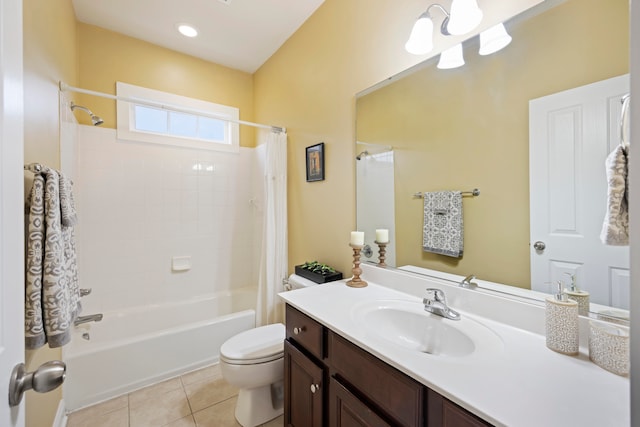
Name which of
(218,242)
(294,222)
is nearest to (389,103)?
(294,222)

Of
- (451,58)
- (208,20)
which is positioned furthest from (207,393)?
(208,20)

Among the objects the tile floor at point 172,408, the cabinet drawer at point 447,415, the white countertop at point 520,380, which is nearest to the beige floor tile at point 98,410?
the tile floor at point 172,408

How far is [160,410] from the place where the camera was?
5.70ft

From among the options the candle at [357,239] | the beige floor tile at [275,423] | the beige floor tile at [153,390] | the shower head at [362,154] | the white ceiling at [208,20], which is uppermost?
the white ceiling at [208,20]

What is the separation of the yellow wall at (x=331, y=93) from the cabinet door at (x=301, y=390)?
69 cm

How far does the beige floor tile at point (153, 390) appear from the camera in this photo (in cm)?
183

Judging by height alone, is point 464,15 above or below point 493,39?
above

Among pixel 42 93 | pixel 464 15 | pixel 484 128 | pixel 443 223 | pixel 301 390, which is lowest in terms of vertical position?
pixel 301 390

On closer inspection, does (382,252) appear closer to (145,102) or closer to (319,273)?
(319,273)

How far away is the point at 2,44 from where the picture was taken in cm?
52

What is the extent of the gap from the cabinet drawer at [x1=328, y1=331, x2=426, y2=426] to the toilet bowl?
64 centimetres

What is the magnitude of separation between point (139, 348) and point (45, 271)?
1314mm

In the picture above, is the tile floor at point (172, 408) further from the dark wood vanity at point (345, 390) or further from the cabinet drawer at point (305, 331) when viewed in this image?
the cabinet drawer at point (305, 331)

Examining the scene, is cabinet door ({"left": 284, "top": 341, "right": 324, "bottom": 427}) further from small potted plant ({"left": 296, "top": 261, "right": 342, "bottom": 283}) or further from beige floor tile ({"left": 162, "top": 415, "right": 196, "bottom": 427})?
beige floor tile ({"left": 162, "top": 415, "right": 196, "bottom": 427})
